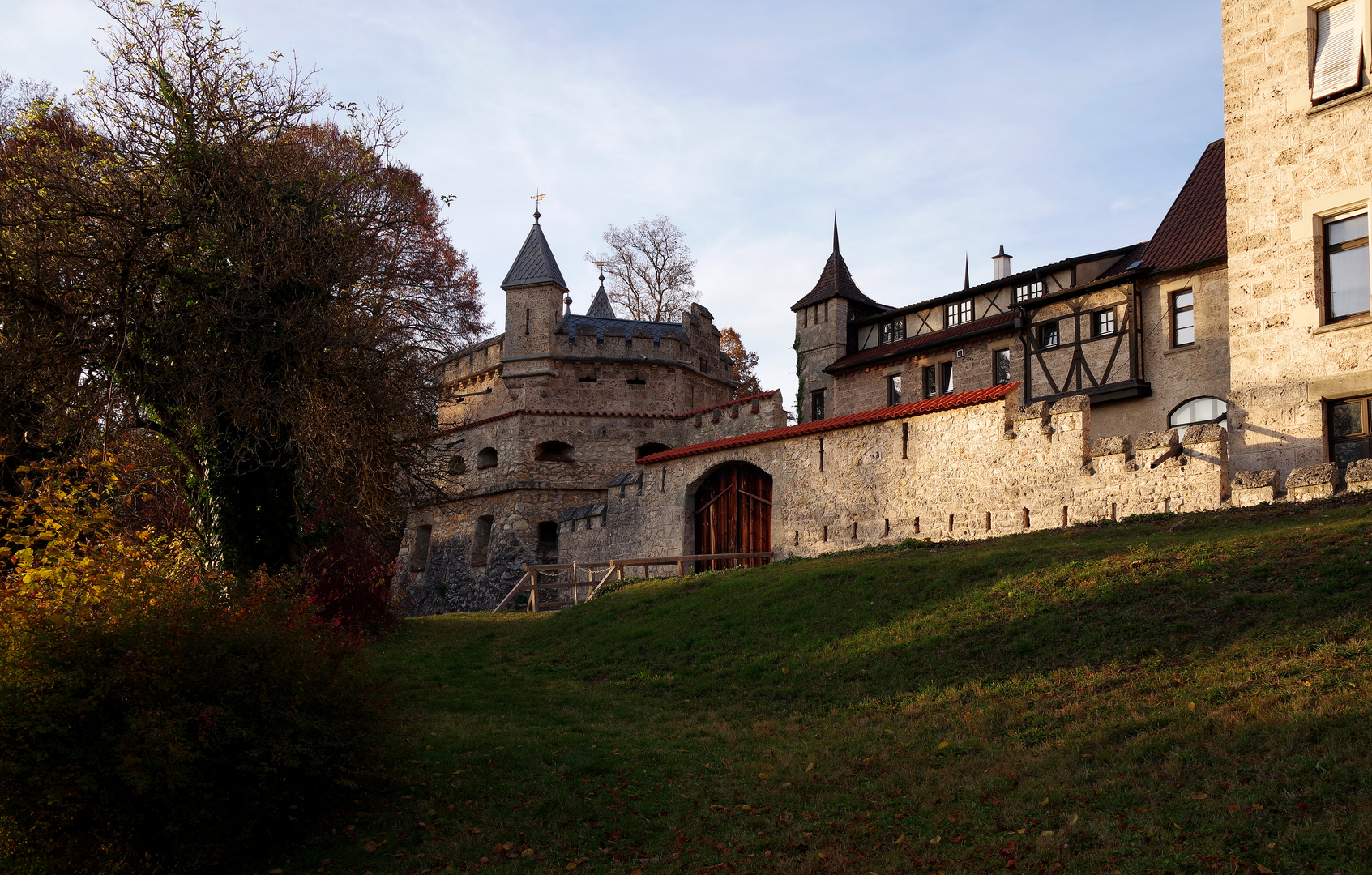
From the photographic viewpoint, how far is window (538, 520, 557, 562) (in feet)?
87.1

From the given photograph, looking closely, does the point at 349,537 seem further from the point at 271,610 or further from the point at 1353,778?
the point at 1353,778

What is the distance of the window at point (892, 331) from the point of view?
84.4 ft

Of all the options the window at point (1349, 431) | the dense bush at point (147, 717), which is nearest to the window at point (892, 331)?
the window at point (1349, 431)

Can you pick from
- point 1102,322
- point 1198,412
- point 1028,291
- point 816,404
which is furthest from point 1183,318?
point 816,404

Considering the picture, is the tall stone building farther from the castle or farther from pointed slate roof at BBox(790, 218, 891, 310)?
pointed slate roof at BBox(790, 218, 891, 310)

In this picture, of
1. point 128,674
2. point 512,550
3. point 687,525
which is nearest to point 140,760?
point 128,674

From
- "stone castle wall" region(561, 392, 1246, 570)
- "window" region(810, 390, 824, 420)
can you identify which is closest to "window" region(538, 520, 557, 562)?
"stone castle wall" region(561, 392, 1246, 570)

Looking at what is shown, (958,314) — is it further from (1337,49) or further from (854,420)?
(1337,49)

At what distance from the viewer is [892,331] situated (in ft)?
85.3

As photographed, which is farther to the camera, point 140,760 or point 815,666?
point 815,666

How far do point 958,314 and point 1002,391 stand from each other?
10069mm

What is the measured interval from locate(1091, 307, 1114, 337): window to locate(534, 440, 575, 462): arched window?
14.0 meters

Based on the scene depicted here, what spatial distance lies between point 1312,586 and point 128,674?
8809mm

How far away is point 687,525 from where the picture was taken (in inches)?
788
